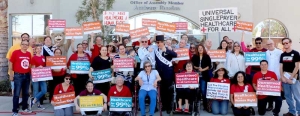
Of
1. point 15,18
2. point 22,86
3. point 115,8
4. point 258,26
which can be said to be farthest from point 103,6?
point 258,26

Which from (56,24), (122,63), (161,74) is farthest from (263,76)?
(56,24)

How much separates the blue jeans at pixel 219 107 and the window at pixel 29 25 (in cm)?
1080

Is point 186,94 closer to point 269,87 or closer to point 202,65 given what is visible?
point 202,65

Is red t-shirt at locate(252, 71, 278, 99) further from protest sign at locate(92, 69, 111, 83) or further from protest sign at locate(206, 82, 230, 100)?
protest sign at locate(92, 69, 111, 83)

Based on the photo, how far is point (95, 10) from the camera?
13.6 meters

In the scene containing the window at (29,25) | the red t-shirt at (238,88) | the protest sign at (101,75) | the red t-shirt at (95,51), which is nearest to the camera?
the red t-shirt at (238,88)

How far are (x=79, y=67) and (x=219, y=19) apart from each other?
466cm

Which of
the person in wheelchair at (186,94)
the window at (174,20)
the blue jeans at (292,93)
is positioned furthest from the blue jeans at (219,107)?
the window at (174,20)

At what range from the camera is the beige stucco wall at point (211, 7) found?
15.3 m

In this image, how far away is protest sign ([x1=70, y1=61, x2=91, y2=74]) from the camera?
8.68 m

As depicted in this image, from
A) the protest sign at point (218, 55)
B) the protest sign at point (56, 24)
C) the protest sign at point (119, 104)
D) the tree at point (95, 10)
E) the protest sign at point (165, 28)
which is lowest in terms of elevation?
A: the protest sign at point (119, 104)

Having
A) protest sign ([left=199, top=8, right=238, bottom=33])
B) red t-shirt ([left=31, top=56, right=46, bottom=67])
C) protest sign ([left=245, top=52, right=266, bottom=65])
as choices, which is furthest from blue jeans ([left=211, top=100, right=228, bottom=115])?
red t-shirt ([left=31, top=56, right=46, bottom=67])

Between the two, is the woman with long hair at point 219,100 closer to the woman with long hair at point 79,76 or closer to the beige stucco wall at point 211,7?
the woman with long hair at point 79,76

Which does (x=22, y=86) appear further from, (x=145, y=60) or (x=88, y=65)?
(x=145, y=60)
